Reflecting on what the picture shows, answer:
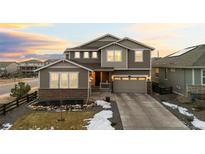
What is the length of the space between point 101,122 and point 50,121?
335 centimetres

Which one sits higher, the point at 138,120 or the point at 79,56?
the point at 79,56

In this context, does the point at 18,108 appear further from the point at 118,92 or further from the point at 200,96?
the point at 200,96

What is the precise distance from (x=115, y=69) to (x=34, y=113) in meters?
13.7

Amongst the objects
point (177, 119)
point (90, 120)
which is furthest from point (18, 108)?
point (177, 119)

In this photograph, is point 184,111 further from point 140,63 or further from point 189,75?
point 140,63

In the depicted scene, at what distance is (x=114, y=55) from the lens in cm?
2886

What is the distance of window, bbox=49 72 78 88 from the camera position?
22.8 m

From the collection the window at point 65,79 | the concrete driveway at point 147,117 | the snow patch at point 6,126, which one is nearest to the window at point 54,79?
the window at point 65,79

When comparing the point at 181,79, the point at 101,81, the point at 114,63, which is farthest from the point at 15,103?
the point at 181,79

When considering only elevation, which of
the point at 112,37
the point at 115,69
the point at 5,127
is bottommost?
the point at 5,127

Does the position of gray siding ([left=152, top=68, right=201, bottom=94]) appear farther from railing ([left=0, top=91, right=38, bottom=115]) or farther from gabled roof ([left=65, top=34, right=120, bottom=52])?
railing ([left=0, top=91, right=38, bottom=115])

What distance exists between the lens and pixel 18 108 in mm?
19125

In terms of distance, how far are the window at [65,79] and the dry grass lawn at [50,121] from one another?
18.2 feet

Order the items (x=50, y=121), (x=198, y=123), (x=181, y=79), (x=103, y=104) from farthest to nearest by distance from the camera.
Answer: (x=181, y=79) < (x=103, y=104) < (x=50, y=121) < (x=198, y=123)
